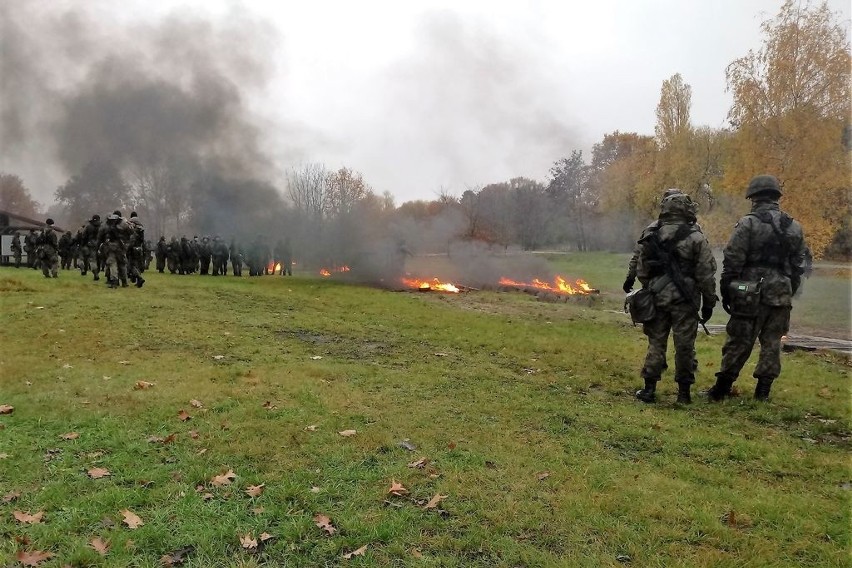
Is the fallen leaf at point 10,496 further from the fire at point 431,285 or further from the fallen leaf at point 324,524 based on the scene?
the fire at point 431,285

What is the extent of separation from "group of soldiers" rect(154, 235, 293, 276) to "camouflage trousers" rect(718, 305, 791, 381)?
19359mm

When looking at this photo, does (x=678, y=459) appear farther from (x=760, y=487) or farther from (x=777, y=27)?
(x=777, y=27)

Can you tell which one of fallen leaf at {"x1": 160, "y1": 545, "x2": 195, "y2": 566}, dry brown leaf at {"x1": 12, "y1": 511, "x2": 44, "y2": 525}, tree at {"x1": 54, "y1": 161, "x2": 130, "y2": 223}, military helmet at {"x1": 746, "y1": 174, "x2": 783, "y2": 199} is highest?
tree at {"x1": 54, "y1": 161, "x2": 130, "y2": 223}

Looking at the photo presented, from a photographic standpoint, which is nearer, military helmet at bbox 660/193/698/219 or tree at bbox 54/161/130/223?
military helmet at bbox 660/193/698/219

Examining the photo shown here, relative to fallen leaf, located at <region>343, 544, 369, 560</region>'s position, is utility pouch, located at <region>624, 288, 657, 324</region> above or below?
above

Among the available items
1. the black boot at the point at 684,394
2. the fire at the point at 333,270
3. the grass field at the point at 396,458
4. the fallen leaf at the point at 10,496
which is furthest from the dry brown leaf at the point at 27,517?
the fire at the point at 333,270

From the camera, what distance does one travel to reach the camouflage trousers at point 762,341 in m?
6.05

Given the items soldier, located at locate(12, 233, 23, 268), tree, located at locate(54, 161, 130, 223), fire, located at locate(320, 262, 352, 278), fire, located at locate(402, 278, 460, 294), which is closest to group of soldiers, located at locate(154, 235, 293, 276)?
fire, located at locate(320, 262, 352, 278)

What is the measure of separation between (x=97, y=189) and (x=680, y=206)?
29.0 meters

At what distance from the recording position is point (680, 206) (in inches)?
240

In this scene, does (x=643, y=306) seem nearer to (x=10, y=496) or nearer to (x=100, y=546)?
(x=100, y=546)

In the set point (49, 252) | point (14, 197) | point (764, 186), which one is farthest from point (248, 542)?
point (14, 197)

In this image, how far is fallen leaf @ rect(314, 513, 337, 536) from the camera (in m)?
3.08

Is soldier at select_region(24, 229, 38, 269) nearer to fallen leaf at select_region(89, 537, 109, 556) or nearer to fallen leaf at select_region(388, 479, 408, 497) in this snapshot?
fallen leaf at select_region(89, 537, 109, 556)
